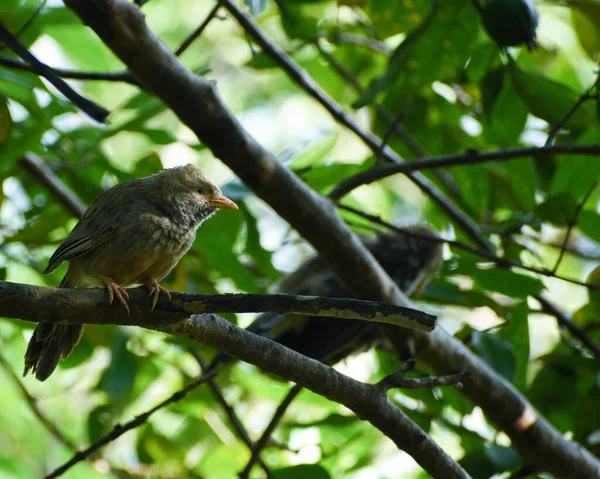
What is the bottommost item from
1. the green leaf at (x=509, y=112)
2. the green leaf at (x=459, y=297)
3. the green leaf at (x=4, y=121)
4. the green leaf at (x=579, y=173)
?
the green leaf at (x=4, y=121)

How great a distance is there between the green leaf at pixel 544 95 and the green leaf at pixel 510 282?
2.23 ft

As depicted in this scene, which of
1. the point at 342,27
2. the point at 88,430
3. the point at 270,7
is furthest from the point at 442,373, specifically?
the point at 270,7

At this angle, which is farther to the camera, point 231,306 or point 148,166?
point 148,166

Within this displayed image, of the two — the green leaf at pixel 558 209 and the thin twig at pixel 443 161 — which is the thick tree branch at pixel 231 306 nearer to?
the thin twig at pixel 443 161

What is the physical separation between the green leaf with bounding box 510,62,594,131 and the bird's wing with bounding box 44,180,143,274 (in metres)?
1.69

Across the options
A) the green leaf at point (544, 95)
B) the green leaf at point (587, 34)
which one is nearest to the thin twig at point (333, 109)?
the green leaf at point (544, 95)

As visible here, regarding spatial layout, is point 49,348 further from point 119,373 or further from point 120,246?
point 119,373

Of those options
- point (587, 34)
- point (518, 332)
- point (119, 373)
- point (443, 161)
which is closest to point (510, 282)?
point (518, 332)

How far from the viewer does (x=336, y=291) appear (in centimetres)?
457

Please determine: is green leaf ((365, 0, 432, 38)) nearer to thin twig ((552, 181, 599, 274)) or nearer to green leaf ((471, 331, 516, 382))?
thin twig ((552, 181, 599, 274))

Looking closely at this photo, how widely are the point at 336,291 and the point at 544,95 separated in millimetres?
1788

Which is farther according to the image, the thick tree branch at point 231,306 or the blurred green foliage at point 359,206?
the blurred green foliage at point 359,206

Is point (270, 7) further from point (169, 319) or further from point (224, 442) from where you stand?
point (169, 319)

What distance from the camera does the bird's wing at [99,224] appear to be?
9.16ft
